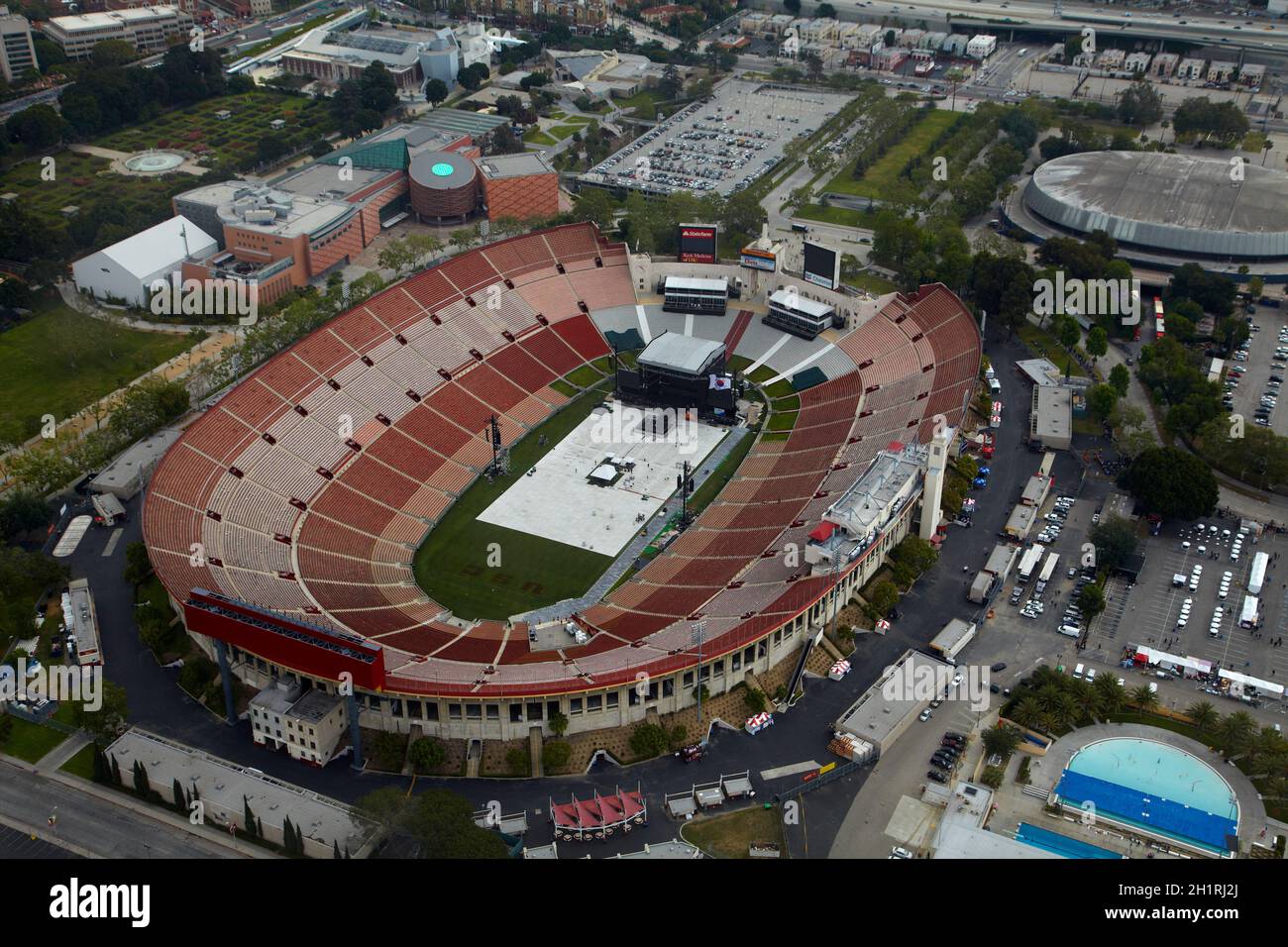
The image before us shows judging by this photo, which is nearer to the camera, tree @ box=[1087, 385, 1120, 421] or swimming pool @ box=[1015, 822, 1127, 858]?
swimming pool @ box=[1015, 822, 1127, 858]

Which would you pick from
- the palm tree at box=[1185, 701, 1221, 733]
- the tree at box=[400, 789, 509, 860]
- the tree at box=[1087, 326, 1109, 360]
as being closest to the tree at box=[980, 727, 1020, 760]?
the palm tree at box=[1185, 701, 1221, 733]

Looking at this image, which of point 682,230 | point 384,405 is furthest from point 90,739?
point 682,230

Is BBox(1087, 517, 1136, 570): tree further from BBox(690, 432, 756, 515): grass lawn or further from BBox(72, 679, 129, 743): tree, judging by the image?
BBox(72, 679, 129, 743): tree

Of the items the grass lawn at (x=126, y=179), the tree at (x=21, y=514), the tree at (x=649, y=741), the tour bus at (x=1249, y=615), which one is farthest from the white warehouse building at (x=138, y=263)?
the tour bus at (x=1249, y=615)

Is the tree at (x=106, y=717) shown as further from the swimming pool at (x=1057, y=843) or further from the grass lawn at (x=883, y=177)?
the grass lawn at (x=883, y=177)

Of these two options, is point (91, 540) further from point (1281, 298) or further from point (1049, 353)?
point (1281, 298)
